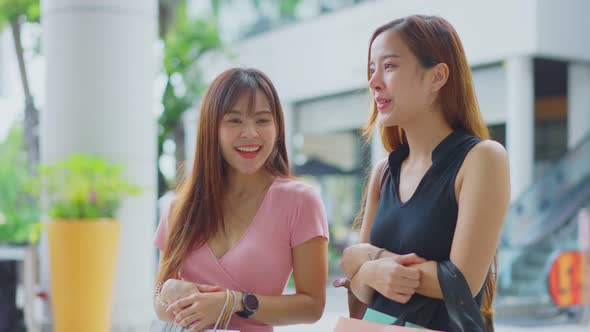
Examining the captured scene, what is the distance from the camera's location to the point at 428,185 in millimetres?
1512

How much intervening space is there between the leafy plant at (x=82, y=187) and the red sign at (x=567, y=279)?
15.1 ft

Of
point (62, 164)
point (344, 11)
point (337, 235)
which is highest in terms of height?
point (344, 11)

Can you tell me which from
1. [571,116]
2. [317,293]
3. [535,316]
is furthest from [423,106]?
[571,116]

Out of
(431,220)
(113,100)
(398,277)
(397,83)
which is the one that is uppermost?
(397,83)

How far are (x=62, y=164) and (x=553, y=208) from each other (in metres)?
6.71

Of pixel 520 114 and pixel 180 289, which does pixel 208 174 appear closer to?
pixel 180 289

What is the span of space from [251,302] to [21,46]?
1152 cm

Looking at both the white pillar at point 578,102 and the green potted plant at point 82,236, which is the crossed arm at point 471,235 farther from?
the white pillar at point 578,102

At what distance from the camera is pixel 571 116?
11.6m

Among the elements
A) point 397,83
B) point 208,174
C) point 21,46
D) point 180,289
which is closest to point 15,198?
point 21,46

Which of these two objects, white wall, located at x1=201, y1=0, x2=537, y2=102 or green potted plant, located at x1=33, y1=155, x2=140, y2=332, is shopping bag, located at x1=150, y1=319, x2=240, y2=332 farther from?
white wall, located at x1=201, y1=0, x2=537, y2=102

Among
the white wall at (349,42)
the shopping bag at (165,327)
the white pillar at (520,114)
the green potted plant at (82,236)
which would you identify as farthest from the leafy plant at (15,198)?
the white pillar at (520,114)

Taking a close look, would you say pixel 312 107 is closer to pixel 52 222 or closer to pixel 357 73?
pixel 357 73

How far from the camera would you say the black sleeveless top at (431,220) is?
147cm
